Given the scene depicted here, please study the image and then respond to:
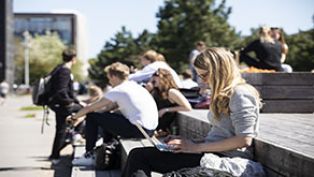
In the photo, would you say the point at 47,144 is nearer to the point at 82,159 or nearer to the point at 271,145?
the point at 82,159

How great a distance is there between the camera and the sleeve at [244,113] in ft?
13.9

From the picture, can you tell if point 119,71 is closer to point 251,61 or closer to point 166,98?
point 166,98

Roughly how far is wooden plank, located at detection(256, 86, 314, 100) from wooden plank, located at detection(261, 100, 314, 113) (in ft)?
0.19

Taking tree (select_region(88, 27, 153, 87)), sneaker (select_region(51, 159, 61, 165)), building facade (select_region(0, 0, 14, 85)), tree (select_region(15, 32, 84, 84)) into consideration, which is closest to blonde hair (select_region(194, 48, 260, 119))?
sneaker (select_region(51, 159, 61, 165))

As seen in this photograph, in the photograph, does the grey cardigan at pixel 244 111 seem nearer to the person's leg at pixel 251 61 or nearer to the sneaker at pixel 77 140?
the person's leg at pixel 251 61

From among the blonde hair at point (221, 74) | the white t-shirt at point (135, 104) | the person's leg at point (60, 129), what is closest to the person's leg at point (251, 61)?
the person's leg at point (60, 129)

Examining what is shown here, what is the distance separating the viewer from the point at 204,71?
4.45 meters

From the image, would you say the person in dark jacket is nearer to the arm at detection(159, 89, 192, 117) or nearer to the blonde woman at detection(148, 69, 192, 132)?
the blonde woman at detection(148, 69, 192, 132)

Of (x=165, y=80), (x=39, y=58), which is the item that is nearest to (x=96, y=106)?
(x=165, y=80)

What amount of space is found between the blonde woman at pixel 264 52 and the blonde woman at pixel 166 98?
2.48 m

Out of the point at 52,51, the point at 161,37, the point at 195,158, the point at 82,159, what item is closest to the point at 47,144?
the point at 82,159

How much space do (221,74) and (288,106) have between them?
4.77 m

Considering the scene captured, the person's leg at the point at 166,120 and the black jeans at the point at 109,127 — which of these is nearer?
the black jeans at the point at 109,127

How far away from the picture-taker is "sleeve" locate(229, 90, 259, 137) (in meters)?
4.25
